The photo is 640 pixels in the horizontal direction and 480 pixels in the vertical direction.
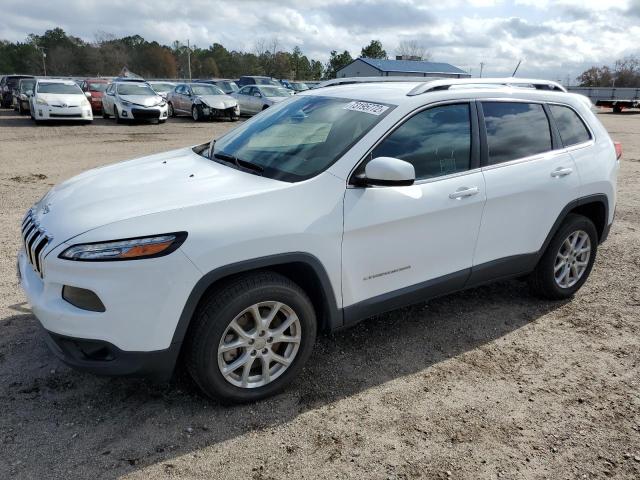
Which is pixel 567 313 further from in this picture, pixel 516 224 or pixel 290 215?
pixel 290 215

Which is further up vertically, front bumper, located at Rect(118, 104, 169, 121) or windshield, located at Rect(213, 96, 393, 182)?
windshield, located at Rect(213, 96, 393, 182)

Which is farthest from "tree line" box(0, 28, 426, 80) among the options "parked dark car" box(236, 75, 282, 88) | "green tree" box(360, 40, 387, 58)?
"parked dark car" box(236, 75, 282, 88)

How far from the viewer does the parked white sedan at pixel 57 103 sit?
17516 mm

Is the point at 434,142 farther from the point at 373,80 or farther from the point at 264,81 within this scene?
the point at 264,81

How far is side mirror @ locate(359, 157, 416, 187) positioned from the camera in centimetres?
293

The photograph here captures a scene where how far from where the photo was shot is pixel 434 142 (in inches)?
137

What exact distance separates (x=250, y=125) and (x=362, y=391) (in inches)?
85.7

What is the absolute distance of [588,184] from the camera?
4289 mm

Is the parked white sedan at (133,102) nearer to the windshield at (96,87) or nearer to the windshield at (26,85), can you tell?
the windshield at (96,87)

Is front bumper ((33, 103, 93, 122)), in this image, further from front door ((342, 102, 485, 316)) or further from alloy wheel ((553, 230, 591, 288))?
alloy wheel ((553, 230, 591, 288))

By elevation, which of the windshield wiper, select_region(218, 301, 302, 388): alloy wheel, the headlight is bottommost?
select_region(218, 301, 302, 388): alloy wheel

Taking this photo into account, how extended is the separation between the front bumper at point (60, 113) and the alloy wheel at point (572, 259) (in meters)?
17.5

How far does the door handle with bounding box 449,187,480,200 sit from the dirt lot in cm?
111

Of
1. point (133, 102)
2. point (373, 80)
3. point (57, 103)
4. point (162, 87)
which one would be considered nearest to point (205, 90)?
point (133, 102)
